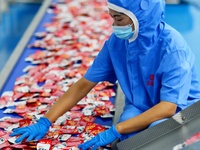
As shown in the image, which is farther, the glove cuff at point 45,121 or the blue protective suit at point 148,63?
the glove cuff at point 45,121

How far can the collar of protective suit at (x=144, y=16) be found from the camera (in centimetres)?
301

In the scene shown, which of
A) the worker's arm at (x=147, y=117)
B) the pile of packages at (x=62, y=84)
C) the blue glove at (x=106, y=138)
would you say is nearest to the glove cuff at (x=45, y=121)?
the pile of packages at (x=62, y=84)

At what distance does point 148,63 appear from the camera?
3227 millimetres

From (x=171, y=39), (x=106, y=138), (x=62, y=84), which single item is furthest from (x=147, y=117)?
(x=62, y=84)

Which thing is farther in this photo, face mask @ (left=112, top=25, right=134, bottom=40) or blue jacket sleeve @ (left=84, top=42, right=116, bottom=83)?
blue jacket sleeve @ (left=84, top=42, right=116, bottom=83)

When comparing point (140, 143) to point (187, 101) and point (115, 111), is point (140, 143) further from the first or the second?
point (115, 111)

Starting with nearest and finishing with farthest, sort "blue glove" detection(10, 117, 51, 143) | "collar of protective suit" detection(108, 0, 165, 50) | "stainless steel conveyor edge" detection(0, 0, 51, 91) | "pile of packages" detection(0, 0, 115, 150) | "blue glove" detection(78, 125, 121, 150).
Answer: "collar of protective suit" detection(108, 0, 165, 50) → "blue glove" detection(78, 125, 121, 150) → "blue glove" detection(10, 117, 51, 143) → "pile of packages" detection(0, 0, 115, 150) → "stainless steel conveyor edge" detection(0, 0, 51, 91)

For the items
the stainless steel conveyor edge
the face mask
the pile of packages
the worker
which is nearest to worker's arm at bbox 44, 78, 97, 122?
the worker

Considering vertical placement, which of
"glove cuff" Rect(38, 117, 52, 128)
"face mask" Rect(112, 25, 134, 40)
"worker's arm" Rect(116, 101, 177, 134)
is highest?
"face mask" Rect(112, 25, 134, 40)

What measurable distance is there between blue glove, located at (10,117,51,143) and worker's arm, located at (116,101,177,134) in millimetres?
577

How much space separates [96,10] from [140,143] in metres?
3.91

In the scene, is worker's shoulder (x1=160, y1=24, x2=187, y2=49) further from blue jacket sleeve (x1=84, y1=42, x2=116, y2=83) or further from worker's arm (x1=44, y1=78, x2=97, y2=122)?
worker's arm (x1=44, y1=78, x2=97, y2=122)

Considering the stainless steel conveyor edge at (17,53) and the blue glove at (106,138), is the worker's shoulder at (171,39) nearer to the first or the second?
the blue glove at (106,138)

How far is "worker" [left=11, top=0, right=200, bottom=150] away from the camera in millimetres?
3055
